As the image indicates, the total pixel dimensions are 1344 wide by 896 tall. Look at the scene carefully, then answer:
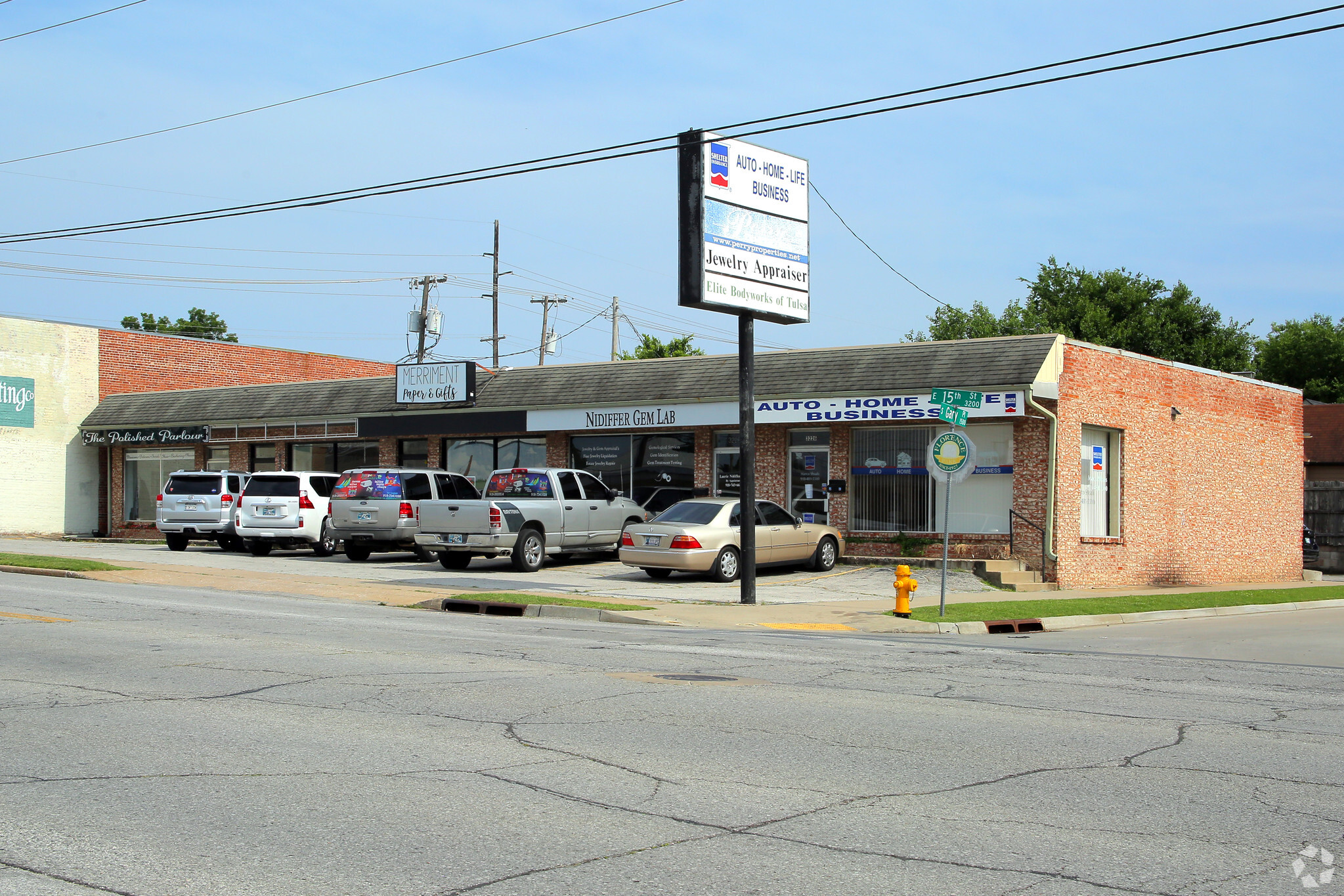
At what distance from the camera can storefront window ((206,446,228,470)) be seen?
120 ft

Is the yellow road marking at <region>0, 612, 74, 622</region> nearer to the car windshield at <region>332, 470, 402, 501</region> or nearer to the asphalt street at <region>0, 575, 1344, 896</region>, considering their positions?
the asphalt street at <region>0, 575, 1344, 896</region>

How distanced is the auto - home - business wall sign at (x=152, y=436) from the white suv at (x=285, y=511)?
8489 mm

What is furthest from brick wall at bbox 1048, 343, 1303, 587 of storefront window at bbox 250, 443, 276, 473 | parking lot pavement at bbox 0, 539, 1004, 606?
storefront window at bbox 250, 443, 276, 473

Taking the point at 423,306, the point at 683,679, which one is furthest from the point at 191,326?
the point at 683,679

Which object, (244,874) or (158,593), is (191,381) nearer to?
(158,593)

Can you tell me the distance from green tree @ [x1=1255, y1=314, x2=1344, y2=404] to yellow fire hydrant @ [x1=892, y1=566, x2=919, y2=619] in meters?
49.8

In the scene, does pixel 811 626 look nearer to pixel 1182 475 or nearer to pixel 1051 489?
pixel 1051 489

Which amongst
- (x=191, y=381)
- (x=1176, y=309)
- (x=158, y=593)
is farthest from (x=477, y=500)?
(x=1176, y=309)

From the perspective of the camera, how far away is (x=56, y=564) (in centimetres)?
2270

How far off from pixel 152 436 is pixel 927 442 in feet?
79.7

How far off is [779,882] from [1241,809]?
280 centimetres

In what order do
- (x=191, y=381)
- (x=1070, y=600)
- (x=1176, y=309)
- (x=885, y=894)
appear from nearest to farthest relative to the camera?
1. (x=885, y=894)
2. (x=1070, y=600)
3. (x=191, y=381)
4. (x=1176, y=309)

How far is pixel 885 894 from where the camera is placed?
4.77 m

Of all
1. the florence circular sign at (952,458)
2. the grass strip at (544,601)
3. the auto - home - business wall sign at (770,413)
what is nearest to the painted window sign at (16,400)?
the auto - home - business wall sign at (770,413)
